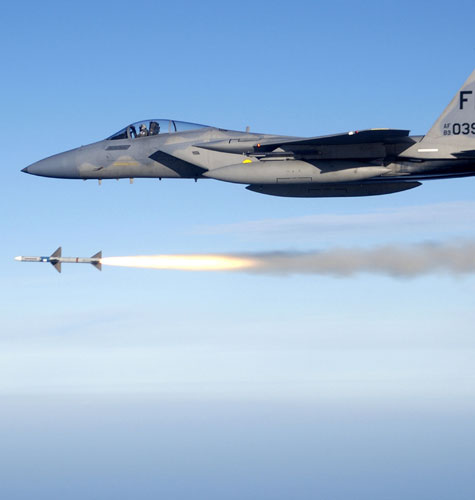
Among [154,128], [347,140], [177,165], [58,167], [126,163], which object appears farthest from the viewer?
[58,167]

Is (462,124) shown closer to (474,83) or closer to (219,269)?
(474,83)

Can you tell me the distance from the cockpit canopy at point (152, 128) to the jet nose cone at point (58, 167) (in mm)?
1679

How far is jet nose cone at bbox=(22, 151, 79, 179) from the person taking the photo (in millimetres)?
29750

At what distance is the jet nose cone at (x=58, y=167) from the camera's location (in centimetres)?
2975

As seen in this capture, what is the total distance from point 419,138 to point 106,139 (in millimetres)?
11397

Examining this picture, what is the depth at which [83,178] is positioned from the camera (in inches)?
1180

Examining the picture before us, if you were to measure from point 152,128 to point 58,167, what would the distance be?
376cm

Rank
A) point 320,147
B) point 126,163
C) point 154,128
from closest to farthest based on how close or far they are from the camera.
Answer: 1. point 320,147
2. point 126,163
3. point 154,128

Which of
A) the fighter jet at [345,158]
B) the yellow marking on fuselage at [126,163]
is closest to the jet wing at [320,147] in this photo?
the fighter jet at [345,158]

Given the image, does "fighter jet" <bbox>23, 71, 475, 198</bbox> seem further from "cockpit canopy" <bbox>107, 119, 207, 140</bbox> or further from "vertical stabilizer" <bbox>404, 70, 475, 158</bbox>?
"cockpit canopy" <bbox>107, 119, 207, 140</bbox>

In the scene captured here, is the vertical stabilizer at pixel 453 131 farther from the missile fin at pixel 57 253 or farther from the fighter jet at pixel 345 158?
the missile fin at pixel 57 253

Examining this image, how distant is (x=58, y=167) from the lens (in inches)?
1174

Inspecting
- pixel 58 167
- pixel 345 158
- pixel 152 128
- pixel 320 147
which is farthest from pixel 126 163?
pixel 345 158

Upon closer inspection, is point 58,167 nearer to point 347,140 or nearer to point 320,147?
point 320,147
